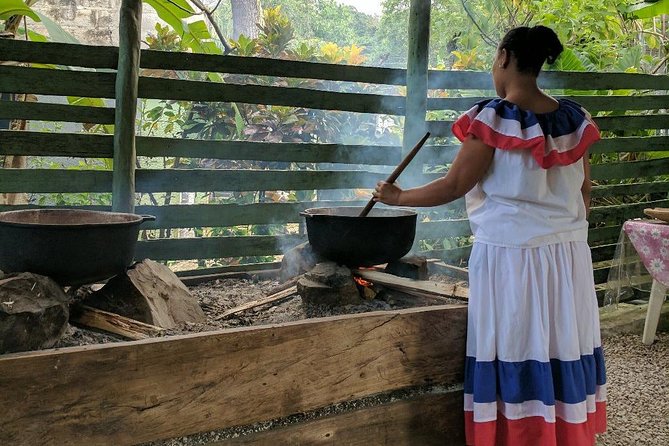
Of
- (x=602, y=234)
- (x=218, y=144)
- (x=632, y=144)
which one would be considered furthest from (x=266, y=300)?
(x=632, y=144)

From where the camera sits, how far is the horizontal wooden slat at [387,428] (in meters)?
2.07

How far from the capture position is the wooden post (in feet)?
10.4

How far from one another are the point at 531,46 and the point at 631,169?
367cm

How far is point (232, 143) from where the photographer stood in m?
3.60

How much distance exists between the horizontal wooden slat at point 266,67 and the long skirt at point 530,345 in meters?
1.85

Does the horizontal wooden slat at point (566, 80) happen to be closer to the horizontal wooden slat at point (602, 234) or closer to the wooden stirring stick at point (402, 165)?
the horizontal wooden slat at point (602, 234)

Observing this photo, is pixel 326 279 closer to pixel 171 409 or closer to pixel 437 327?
pixel 437 327

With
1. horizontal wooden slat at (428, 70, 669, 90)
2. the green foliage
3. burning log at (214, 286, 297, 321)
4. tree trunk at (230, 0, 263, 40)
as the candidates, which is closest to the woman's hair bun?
burning log at (214, 286, 297, 321)

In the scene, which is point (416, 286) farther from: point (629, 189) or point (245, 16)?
point (245, 16)

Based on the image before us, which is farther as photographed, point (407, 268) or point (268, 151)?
point (268, 151)

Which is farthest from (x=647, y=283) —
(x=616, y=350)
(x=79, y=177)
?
(x=79, y=177)

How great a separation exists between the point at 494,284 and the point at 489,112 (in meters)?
0.62

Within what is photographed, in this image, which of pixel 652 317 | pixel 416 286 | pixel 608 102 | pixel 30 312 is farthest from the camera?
pixel 608 102

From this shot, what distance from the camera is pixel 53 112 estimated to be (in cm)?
315
